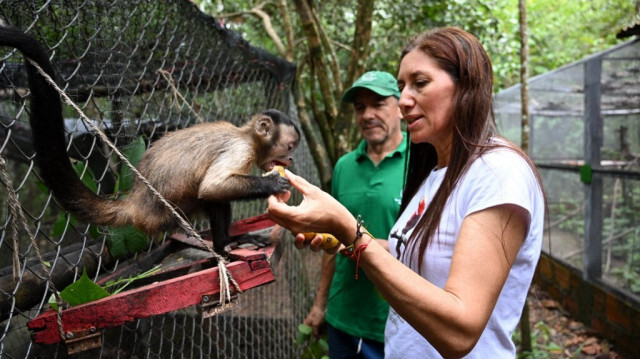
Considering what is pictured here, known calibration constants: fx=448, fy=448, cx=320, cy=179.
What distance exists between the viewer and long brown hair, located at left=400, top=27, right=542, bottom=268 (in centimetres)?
137

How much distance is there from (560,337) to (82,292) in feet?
16.6

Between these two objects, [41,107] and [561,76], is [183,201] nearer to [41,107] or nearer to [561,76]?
[41,107]

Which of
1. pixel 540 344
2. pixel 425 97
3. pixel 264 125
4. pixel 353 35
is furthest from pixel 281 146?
pixel 540 344

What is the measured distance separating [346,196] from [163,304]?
176 centimetres

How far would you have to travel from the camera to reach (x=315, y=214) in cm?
124

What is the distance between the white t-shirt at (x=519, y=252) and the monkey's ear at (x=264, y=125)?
1305mm

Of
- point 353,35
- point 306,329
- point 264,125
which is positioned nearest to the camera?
point 264,125

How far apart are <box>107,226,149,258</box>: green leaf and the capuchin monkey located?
0.08 meters

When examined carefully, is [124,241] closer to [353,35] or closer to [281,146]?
[281,146]

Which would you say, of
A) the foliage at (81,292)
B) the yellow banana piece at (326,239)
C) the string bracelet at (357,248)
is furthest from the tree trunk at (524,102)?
the foliage at (81,292)

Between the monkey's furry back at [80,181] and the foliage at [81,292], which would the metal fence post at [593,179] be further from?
the foliage at [81,292]

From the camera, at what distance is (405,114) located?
1.50 metres

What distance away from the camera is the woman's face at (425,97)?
56.4 inches

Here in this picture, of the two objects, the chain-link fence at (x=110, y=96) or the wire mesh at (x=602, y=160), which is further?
the wire mesh at (x=602, y=160)
